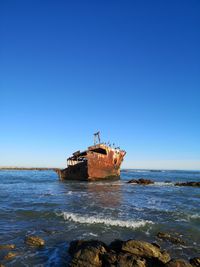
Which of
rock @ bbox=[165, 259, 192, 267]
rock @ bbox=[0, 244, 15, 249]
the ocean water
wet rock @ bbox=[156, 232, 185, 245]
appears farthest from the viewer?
wet rock @ bbox=[156, 232, 185, 245]

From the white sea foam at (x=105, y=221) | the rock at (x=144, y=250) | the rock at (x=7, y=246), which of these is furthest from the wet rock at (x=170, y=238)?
the rock at (x=7, y=246)

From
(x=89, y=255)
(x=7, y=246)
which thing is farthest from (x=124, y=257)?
(x=7, y=246)

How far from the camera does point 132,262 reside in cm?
682

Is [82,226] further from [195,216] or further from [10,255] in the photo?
[195,216]

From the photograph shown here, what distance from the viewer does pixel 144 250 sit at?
7551 millimetres

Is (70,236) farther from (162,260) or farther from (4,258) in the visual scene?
(162,260)

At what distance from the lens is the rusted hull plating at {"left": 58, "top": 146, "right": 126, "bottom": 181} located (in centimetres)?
3431

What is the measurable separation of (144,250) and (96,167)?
1096 inches

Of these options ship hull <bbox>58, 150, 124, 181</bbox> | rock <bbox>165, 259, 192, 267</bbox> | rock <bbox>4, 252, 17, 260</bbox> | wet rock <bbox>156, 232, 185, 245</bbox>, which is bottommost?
wet rock <bbox>156, 232, 185, 245</bbox>

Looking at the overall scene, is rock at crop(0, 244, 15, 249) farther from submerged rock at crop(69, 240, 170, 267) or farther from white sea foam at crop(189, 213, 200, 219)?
white sea foam at crop(189, 213, 200, 219)

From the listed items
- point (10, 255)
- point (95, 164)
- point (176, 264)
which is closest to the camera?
point (176, 264)

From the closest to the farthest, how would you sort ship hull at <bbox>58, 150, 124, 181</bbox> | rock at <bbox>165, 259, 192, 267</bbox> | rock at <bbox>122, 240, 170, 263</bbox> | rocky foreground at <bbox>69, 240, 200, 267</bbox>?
rock at <bbox>165, 259, 192, 267</bbox>
rocky foreground at <bbox>69, 240, 200, 267</bbox>
rock at <bbox>122, 240, 170, 263</bbox>
ship hull at <bbox>58, 150, 124, 181</bbox>

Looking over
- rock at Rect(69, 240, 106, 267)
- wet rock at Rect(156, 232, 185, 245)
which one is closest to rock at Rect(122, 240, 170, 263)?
rock at Rect(69, 240, 106, 267)

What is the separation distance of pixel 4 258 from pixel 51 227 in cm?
381
